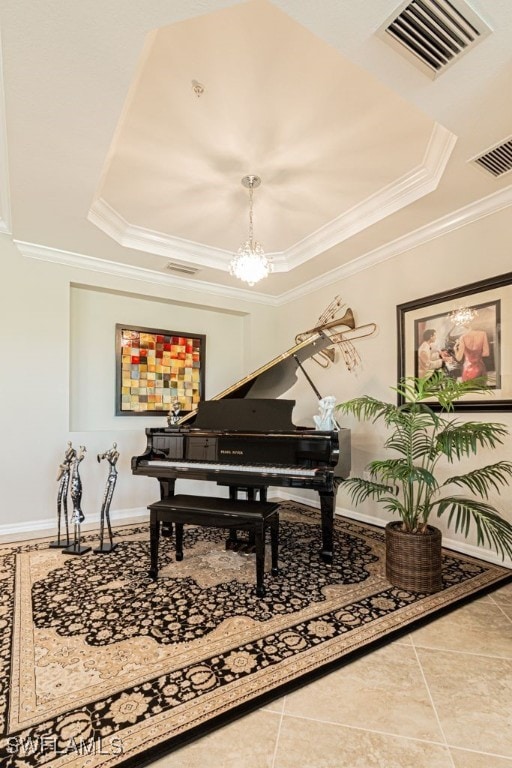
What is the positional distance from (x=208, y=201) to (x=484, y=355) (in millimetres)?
2686

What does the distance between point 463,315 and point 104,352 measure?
3.80 meters

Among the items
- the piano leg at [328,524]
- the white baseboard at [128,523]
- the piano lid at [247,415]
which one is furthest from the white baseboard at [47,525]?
Answer: the piano leg at [328,524]

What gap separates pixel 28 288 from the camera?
12.5 ft

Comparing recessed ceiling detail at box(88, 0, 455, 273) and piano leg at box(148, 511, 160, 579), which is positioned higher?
recessed ceiling detail at box(88, 0, 455, 273)

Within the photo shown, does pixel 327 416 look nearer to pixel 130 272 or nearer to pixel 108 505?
pixel 108 505

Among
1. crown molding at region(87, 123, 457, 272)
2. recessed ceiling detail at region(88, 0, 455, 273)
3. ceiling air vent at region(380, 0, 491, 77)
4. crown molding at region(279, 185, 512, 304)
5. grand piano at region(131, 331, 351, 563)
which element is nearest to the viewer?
ceiling air vent at region(380, 0, 491, 77)

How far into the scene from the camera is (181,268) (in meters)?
4.42

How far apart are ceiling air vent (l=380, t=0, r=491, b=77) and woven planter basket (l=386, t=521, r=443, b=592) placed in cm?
262

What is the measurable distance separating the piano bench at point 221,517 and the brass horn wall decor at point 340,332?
2.28 meters

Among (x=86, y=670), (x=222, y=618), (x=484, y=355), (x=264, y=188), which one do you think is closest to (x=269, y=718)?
(x=222, y=618)

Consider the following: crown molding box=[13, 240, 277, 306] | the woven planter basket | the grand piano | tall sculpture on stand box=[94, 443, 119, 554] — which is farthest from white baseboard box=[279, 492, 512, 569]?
crown molding box=[13, 240, 277, 306]

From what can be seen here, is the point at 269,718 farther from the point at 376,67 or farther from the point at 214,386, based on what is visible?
the point at 214,386

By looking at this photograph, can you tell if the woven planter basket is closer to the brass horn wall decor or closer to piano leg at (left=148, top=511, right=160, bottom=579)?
piano leg at (left=148, top=511, right=160, bottom=579)

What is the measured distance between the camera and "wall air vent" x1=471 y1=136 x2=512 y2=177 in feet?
7.88
